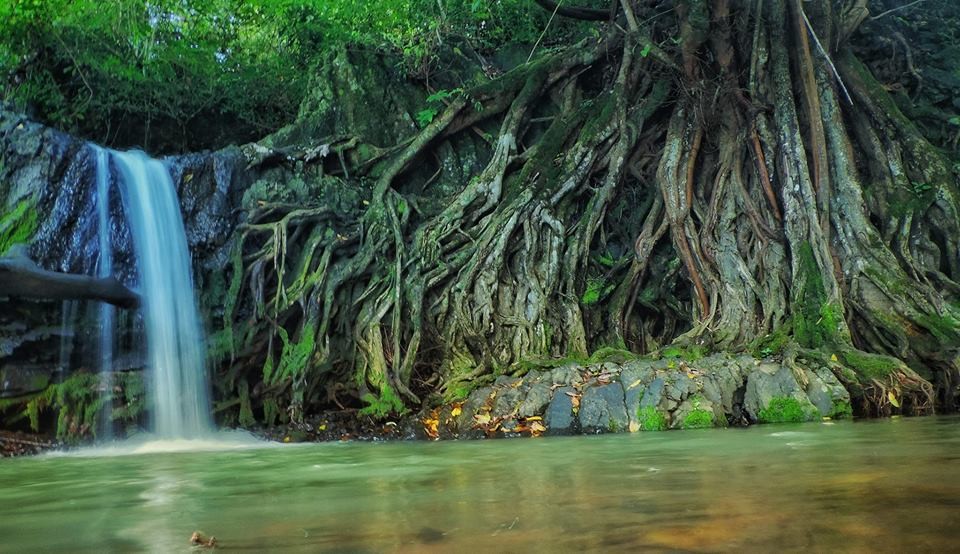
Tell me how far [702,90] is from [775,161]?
1170 mm

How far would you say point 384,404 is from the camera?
6.89 metres

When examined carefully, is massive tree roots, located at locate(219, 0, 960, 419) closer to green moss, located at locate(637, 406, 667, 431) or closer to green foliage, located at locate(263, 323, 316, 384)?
→ green foliage, located at locate(263, 323, 316, 384)

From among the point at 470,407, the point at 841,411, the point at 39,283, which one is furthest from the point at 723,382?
the point at 39,283

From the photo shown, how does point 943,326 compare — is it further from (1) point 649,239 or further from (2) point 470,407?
(2) point 470,407

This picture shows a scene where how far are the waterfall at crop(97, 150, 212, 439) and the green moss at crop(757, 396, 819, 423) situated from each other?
4769 mm

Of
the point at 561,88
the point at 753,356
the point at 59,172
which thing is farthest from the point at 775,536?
the point at 561,88

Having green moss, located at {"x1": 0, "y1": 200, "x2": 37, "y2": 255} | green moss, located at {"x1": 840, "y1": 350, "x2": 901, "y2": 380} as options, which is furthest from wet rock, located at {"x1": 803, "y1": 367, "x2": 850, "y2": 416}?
green moss, located at {"x1": 0, "y1": 200, "x2": 37, "y2": 255}

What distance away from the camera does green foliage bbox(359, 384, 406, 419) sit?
6836mm

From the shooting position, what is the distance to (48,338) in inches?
280

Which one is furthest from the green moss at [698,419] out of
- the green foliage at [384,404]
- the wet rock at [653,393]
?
the green foliage at [384,404]

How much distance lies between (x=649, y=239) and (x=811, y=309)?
194 centimetres

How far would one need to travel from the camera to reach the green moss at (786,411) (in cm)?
583

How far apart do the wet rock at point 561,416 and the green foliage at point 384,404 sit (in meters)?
1.42

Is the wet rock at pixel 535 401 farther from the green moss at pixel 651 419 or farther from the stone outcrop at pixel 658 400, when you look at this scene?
the green moss at pixel 651 419
